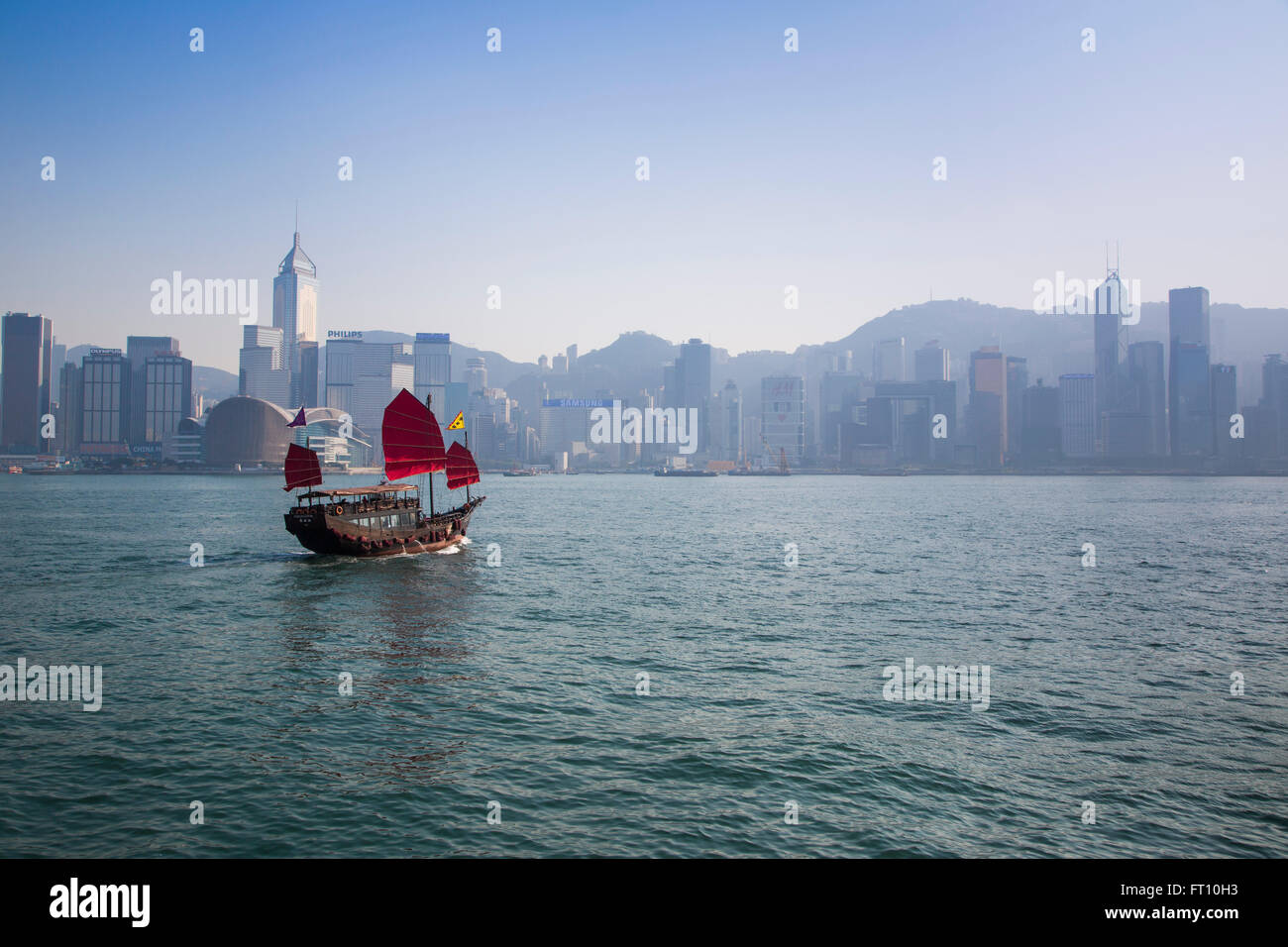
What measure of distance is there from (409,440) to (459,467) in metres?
7.53

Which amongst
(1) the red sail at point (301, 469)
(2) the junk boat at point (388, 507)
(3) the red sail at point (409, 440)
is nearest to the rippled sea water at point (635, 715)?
(2) the junk boat at point (388, 507)

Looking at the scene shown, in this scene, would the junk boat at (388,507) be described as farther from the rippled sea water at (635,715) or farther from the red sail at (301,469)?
the rippled sea water at (635,715)

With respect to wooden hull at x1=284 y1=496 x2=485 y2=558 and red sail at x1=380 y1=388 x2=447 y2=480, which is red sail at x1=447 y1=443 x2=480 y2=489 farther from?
wooden hull at x1=284 y1=496 x2=485 y2=558

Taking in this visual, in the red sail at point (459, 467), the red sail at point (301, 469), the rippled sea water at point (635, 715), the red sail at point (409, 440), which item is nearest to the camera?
the rippled sea water at point (635, 715)

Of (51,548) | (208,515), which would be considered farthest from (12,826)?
(208,515)

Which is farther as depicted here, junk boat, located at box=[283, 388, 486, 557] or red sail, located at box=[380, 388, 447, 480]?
red sail, located at box=[380, 388, 447, 480]

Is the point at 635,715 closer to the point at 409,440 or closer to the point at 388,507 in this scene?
the point at 388,507

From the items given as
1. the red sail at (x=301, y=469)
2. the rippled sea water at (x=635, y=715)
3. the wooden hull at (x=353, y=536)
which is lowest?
the rippled sea water at (x=635, y=715)

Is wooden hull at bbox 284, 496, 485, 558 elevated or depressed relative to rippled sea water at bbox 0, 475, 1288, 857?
elevated

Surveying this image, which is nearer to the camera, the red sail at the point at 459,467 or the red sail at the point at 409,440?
the red sail at the point at 409,440

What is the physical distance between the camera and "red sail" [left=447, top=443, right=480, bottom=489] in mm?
62219

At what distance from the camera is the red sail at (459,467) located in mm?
62219

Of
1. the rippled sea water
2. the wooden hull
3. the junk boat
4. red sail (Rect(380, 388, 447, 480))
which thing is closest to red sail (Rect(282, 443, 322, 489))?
the junk boat
